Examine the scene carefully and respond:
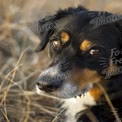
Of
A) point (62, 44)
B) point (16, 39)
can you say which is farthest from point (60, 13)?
point (16, 39)

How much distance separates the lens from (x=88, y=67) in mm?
5223

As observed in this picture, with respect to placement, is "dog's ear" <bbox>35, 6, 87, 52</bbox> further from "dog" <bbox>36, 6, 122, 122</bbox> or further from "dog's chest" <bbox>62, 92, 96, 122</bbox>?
"dog's chest" <bbox>62, 92, 96, 122</bbox>

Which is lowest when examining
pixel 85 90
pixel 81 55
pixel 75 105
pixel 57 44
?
pixel 75 105

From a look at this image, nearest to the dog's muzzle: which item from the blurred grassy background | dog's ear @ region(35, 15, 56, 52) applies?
the blurred grassy background

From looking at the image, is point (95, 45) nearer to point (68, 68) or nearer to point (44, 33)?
point (68, 68)

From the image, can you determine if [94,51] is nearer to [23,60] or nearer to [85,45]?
[85,45]

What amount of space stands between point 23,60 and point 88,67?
9.47ft

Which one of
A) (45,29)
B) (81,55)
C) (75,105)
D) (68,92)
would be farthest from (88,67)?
(45,29)

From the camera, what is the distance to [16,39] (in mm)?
8570

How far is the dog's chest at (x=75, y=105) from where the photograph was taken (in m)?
5.48

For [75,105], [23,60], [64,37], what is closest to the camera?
[64,37]

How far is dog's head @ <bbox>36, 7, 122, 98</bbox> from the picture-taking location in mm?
5125

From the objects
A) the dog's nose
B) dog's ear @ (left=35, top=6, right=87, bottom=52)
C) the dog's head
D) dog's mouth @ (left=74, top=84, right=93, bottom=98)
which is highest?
dog's ear @ (left=35, top=6, right=87, bottom=52)

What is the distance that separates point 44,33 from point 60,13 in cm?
29
